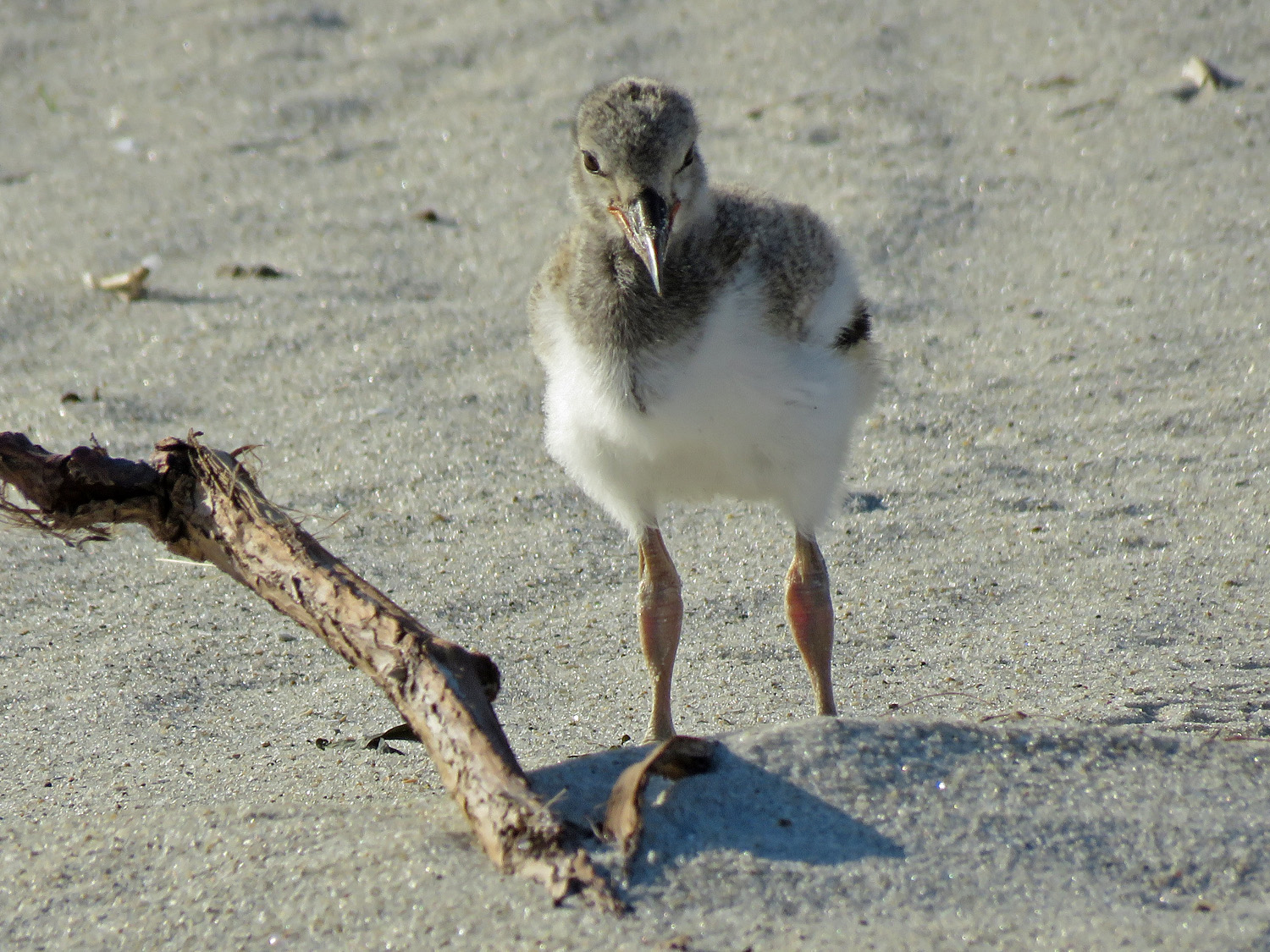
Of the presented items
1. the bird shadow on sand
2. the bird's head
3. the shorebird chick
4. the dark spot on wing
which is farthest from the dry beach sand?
the bird's head

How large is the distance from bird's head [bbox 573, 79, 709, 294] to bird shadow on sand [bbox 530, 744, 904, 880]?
1.13 metres

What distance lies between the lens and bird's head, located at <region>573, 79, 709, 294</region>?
3258mm

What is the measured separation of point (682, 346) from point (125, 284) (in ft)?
12.4

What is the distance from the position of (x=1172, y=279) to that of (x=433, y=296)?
3.09 metres

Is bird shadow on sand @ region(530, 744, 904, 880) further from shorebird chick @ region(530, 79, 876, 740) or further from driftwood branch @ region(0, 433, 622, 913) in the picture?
shorebird chick @ region(530, 79, 876, 740)

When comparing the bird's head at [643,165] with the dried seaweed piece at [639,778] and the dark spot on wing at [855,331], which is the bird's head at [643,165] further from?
the dried seaweed piece at [639,778]

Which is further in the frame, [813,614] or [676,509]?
[676,509]

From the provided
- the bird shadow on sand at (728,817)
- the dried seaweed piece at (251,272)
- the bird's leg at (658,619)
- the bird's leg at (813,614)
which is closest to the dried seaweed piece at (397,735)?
the bird shadow on sand at (728,817)

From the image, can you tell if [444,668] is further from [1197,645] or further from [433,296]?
[433,296]

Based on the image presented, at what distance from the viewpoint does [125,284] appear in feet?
20.2

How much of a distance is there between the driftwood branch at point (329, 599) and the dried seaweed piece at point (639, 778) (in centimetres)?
9

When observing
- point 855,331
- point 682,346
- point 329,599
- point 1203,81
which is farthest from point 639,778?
point 1203,81

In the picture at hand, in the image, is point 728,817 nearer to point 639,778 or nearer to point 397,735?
point 639,778

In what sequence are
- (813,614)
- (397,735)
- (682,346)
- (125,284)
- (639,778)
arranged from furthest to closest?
1. (125,284)
2. (813,614)
3. (682,346)
4. (397,735)
5. (639,778)
